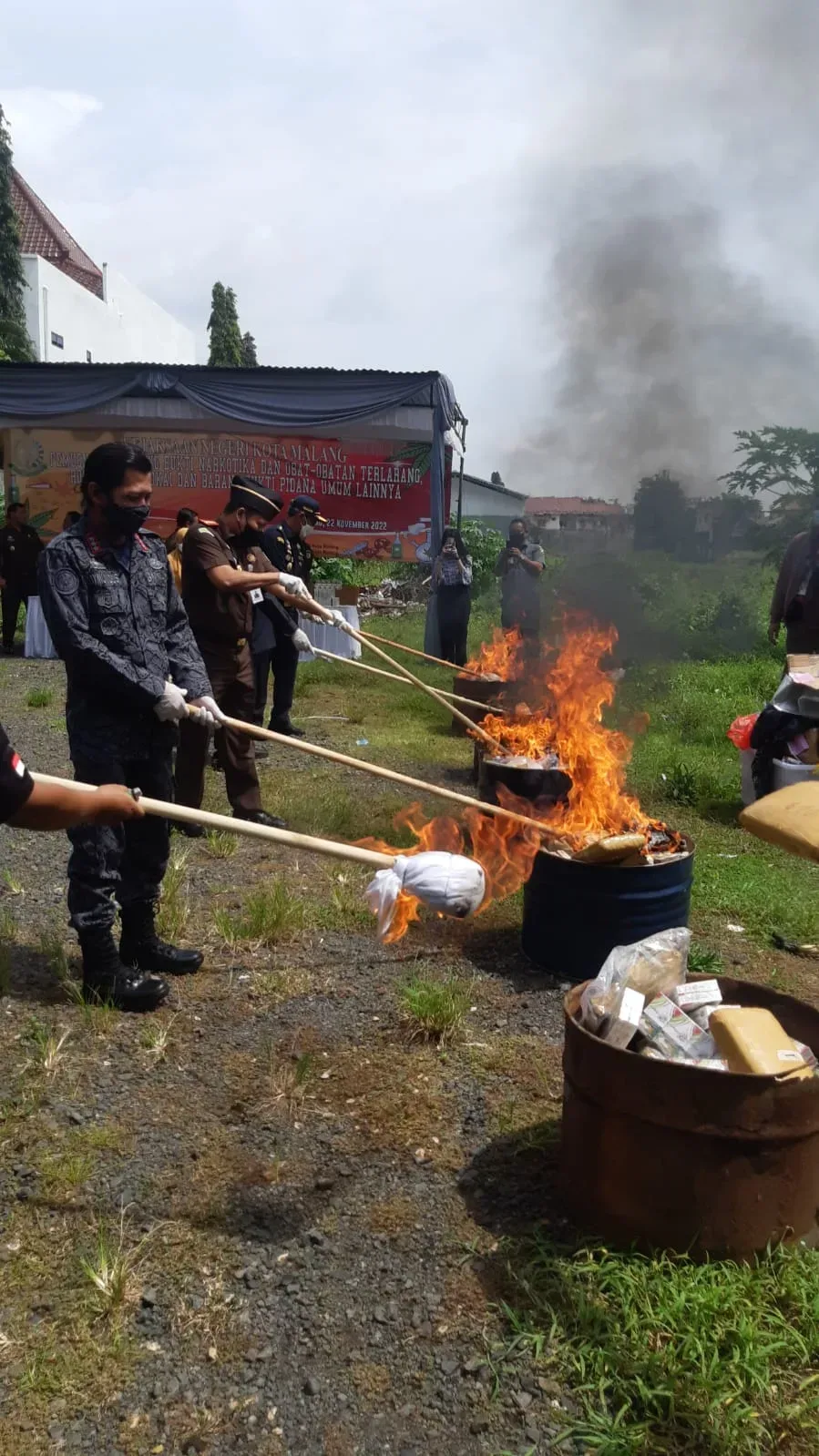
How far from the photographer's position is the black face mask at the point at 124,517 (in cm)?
401

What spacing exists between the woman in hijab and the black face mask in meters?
8.20

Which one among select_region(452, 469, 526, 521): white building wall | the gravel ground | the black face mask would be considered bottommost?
the gravel ground

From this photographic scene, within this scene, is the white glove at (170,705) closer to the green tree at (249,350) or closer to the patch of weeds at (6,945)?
the patch of weeds at (6,945)

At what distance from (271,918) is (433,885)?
2188 mm

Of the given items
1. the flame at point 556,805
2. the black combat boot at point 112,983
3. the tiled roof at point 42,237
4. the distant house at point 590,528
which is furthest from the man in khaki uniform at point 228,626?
the tiled roof at point 42,237

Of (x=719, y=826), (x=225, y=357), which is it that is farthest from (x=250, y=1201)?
(x=225, y=357)

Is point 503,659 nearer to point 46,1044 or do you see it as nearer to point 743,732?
point 743,732

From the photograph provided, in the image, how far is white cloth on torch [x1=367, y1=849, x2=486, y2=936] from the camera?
315 centimetres

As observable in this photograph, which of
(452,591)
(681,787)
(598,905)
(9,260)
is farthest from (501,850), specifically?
(9,260)

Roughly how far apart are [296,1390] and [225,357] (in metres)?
51.3

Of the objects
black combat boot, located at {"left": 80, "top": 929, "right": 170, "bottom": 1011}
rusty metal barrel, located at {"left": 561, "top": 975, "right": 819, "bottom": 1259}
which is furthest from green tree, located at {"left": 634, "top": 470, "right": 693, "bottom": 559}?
rusty metal barrel, located at {"left": 561, "top": 975, "right": 819, "bottom": 1259}

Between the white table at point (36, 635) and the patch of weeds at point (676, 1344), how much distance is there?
42.4 feet

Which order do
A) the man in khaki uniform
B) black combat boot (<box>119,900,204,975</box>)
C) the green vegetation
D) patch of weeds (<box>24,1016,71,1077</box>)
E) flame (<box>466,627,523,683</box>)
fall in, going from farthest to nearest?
1. flame (<box>466,627,523,683</box>)
2. the green vegetation
3. the man in khaki uniform
4. black combat boot (<box>119,900,204,975</box>)
5. patch of weeds (<box>24,1016,71,1077</box>)

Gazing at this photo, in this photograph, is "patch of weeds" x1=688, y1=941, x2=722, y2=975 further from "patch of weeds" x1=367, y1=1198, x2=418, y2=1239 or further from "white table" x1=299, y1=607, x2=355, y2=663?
"white table" x1=299, y1=607, x2=355, y2=663
